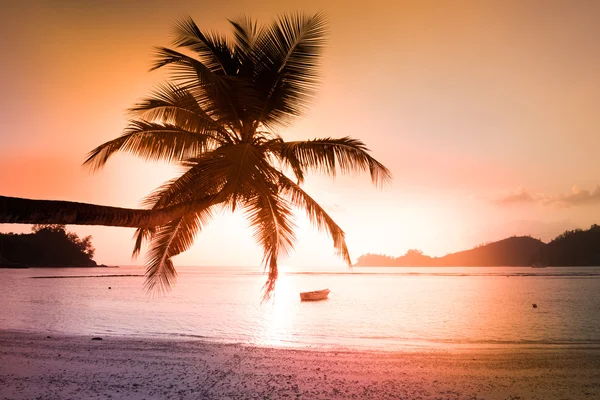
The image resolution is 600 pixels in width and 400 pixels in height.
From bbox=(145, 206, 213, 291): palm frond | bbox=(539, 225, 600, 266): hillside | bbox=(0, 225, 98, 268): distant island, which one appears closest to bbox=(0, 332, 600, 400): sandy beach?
bbox=(145, 206, 213, 291): palm frond

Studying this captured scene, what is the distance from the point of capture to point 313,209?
9.06m

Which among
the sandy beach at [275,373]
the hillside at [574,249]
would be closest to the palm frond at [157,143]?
the sandy beach at [275,373]

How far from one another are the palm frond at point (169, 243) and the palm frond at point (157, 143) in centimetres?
143

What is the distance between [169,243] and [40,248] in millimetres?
175415

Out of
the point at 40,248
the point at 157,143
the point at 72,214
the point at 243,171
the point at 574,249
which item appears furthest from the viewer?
the point at 574,249

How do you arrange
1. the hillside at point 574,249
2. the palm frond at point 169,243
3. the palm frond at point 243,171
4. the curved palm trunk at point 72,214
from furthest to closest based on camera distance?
the hillside at point 574,249, the palm frond at point 169,243, the palm frond at point 243,171, the curved palm trunk at point 72,214

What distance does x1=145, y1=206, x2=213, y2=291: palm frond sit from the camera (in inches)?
356

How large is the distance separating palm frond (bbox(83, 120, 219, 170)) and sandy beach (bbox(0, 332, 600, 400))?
4.61m

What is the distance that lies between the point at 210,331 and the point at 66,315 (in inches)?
455

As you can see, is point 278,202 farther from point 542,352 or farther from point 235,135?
point 542,352

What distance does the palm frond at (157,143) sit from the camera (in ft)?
26.1

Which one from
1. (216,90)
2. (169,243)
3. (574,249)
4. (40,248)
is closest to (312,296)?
(169,243)

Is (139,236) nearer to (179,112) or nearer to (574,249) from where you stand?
(179,112)

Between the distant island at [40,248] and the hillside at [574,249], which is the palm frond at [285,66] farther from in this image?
the hillside at [574,249]
